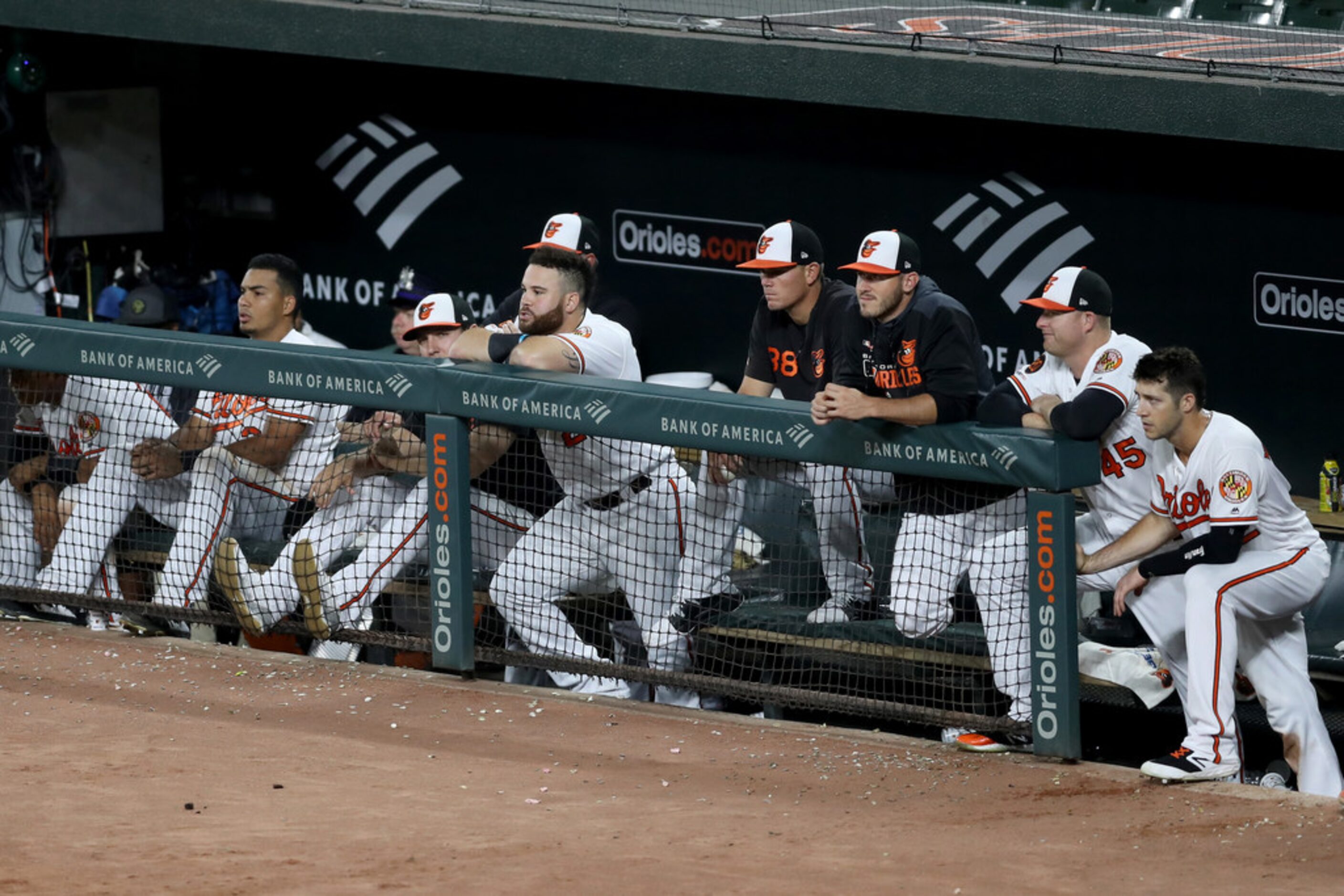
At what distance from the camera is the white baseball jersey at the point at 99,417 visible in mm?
6188

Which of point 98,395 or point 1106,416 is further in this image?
point 98,395

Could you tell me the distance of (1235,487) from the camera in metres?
4.74

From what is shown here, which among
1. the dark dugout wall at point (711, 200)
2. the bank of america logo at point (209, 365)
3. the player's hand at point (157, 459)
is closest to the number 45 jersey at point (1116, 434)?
the dark dugout wall at point (711, 200)

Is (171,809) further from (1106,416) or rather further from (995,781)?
(1106,416)

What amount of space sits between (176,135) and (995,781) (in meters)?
6.32

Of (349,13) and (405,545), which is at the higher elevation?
(349,13)

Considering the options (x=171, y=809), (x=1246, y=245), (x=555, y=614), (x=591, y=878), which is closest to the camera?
(x=591, y=878)

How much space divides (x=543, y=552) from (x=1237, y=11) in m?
3.66

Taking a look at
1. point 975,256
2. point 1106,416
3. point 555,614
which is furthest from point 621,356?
point 975,256

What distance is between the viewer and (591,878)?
12.9 feet

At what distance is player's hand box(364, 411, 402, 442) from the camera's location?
582 cm

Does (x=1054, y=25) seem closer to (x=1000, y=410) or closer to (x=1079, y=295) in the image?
(x=1079, y=295)

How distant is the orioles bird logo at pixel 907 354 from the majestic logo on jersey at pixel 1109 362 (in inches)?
19.3

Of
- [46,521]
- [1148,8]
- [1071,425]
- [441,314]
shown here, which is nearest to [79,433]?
[46,521]
